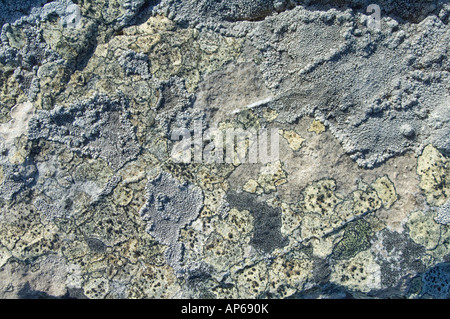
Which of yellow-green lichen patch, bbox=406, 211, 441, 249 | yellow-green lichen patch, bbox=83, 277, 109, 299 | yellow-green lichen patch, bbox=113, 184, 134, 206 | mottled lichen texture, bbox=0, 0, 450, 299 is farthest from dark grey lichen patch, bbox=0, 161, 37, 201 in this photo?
yellow-green lichen patch, bbox=406, 211, 441, 249

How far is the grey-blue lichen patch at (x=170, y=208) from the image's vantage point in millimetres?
1496

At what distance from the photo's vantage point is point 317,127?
4.83ft

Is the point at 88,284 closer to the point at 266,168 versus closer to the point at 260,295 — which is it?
the point at 260,295

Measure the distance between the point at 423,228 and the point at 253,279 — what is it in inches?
26.9

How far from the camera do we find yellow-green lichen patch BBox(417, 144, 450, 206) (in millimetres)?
1437

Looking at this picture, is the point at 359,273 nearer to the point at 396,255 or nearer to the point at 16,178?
the point at 396,255

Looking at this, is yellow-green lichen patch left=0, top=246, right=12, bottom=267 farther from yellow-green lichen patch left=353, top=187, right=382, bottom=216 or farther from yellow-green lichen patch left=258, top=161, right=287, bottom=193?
yellow-green lichen patch left=353, top=187, right=382, bottom=216

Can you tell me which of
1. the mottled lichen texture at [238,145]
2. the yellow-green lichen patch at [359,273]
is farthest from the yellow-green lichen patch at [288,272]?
the yellow-green lichen patch at [359,273]

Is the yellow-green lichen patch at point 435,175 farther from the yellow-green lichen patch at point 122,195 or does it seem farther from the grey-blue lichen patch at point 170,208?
the yellow-green lichen patch at point 122,195

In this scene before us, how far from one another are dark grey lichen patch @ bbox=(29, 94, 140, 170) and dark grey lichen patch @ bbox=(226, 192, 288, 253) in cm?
47

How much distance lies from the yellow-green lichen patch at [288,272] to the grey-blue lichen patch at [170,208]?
374 millimetres

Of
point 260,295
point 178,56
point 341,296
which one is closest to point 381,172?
point 341,296

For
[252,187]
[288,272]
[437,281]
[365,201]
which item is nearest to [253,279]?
[288,272]

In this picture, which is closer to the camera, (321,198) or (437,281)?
(321,198)
